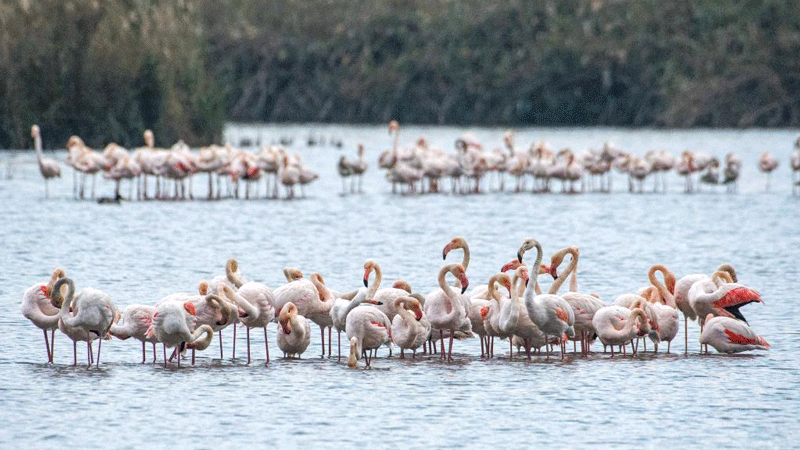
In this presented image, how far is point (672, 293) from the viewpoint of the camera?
13.7 meters

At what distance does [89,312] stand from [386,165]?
19.4m

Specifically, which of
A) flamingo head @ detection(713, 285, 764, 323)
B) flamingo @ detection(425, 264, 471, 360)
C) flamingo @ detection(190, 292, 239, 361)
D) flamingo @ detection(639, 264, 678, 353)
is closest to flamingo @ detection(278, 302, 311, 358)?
flamingo @ detection(190, 292, 239, 361)

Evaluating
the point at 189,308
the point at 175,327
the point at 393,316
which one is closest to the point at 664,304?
the point at 393,316

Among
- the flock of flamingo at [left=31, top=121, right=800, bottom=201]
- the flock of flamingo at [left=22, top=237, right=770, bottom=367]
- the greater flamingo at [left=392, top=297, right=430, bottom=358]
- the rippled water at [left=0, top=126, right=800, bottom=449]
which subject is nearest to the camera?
the rippled water at [left=0, top=126, right=800, bottom=449]

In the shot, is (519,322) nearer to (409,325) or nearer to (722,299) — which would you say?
(409,325)

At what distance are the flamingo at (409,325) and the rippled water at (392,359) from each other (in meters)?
0.23

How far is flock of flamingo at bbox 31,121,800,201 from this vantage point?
27141mm

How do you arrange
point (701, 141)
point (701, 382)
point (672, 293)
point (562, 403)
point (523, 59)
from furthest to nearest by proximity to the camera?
point (523, 59)
point (701, 141)
point (672, 293)
point (701, 382)
point (562, 403)

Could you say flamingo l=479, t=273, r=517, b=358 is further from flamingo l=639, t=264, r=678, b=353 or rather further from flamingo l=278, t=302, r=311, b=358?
flamingo l=278, t=302, r=311, b=358

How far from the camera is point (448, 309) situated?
12.2 meters

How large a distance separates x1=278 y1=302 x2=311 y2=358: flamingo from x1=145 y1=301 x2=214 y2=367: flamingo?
649 millimetres

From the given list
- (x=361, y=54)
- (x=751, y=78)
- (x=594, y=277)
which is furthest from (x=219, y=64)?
(x=594, y=277)

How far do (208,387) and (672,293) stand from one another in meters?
4.58

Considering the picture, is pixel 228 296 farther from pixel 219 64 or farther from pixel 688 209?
pixel 219 64
